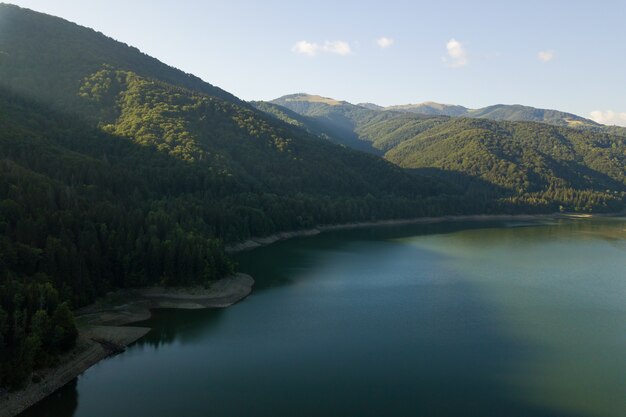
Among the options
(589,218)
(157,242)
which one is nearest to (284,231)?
(157,242)

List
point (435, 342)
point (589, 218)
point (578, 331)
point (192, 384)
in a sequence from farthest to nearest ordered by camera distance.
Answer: point (589, 218) < point (578, 331) < point (435, 342) < point (192, 384)

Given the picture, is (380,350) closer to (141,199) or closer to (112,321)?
(112,321)

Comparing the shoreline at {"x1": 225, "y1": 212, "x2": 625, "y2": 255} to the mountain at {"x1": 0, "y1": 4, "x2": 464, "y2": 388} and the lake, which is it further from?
the lake

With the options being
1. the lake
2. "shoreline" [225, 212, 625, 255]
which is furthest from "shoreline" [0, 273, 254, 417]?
"shoreline" [225, 212, 625, 255]

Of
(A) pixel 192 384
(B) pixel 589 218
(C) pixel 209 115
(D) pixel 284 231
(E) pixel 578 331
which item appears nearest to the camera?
(A) pixel 192 384

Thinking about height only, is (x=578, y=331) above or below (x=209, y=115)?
below

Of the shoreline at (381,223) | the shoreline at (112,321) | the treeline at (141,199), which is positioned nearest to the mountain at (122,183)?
the treeline at (141,199)

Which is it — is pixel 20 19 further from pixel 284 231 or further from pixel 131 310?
pixel 131 310

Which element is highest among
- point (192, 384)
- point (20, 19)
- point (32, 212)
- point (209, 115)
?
point (20, 19)
